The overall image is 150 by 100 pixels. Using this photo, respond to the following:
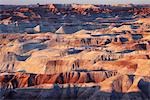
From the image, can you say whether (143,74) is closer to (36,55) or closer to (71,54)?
(71,54)

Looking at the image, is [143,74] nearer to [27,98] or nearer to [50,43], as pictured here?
[27,98]

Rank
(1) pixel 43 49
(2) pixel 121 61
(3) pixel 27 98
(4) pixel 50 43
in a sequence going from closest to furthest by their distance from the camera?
(3) pixel 27 98, (2) pixel 121 61, (1) pixel 43 49, (4) pixel 50 43

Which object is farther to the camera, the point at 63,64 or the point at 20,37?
the point at 20,37

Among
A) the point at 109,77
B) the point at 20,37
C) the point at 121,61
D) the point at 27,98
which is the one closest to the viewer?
the point at 27,98

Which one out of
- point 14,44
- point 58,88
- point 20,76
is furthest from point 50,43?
point 58,88

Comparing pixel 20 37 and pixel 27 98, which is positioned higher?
pixel 27 98

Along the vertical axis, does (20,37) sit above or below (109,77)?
below

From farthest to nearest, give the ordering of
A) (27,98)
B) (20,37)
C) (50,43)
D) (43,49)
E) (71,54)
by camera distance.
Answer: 1. (20,37)
2. (50,43)
3. (43,49)
4. (71,54)
5. (27,98)

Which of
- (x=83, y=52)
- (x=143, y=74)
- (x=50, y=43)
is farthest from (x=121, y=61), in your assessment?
(x=50, y=43)

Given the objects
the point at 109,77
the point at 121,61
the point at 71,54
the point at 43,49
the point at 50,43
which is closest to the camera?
the point at 109,77
